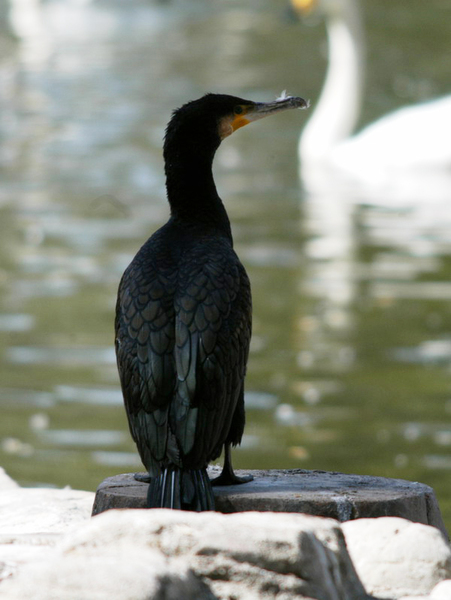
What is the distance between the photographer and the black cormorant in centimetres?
429

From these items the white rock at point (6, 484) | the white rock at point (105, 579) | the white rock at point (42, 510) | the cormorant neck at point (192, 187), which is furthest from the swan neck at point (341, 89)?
the white rock at point (105, 579)

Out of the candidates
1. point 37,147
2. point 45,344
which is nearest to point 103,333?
point 45,344

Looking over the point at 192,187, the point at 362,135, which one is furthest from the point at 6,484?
the point at 362,135

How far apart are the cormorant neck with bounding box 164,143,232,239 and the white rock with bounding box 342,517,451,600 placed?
123 cm

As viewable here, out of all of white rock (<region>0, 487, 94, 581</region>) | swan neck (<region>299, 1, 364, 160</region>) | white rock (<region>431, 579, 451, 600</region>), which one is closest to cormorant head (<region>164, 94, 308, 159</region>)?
white rock (<region>0, 487, 94, 581</region>)

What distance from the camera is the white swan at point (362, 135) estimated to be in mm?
17234

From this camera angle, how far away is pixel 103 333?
1036 cm

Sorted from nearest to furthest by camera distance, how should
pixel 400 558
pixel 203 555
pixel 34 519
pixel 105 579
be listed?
pixel 105 579 < pixel 203 555 < pixel 400 558 < pixel 34 519

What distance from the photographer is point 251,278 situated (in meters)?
11.8

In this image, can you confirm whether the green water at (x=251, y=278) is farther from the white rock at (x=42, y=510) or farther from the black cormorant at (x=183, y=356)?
the black cormorant at (x=183, y=356)

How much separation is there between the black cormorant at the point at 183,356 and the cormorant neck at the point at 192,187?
122mm

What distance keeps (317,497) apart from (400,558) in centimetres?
44

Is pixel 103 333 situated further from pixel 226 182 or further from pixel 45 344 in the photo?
pixel 226 182

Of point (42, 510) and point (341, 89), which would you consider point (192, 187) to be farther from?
point (341, 89)
